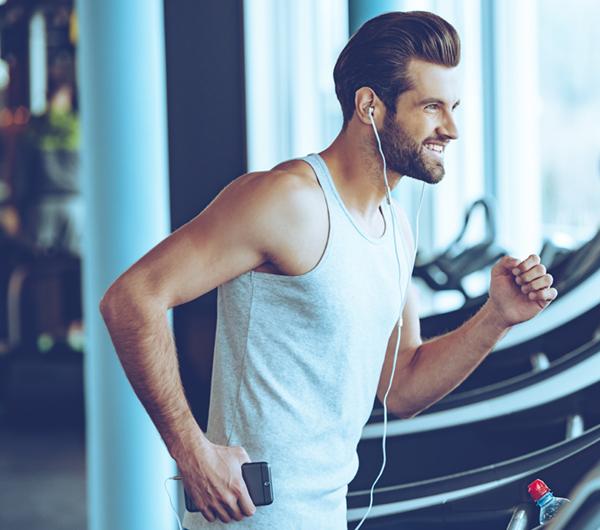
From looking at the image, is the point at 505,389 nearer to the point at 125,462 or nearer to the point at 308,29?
the point at 125,462

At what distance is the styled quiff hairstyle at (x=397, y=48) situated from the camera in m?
1.41

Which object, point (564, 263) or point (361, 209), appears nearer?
point (361, 209)

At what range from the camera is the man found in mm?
1314


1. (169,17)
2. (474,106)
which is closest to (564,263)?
(169,17)

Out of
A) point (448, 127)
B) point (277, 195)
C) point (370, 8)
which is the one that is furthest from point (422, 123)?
point (370, 8)

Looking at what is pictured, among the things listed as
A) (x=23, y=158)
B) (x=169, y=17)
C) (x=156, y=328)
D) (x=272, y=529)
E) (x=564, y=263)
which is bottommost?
(x=272, y=529)

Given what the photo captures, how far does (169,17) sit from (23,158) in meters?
4.29

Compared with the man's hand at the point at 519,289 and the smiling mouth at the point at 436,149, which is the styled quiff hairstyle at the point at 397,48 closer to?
the smiling mouth at the point at 436,149

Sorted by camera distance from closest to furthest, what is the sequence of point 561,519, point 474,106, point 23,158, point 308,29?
point 561,519 < point 474,106 < point 308,29 < point 23,158

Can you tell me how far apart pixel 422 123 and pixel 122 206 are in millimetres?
1225

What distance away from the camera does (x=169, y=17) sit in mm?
2586

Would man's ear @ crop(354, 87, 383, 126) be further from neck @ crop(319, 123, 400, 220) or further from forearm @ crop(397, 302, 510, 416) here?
forearm @ crop(397, 302, 510, 416)

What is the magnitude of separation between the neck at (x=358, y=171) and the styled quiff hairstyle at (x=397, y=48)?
0.22 ft

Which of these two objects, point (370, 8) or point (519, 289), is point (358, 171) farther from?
point (370, 8)
